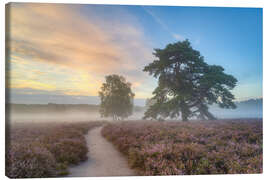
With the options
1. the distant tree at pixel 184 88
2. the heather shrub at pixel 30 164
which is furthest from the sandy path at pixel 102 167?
the distant tree at pixel 184 88

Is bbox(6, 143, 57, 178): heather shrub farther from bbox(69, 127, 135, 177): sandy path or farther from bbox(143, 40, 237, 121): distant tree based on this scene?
bbox(143, 40, 237, 121): distant tree

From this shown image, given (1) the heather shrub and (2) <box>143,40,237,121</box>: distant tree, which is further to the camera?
(2) <box>143,40,237,121</box>: distant tree

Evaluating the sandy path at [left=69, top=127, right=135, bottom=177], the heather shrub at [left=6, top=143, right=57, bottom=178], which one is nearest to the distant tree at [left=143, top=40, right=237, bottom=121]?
the sandy path at [left=69, top=127, right=135, bottom=177]

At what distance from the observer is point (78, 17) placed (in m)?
5.35

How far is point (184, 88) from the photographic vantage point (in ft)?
24.7

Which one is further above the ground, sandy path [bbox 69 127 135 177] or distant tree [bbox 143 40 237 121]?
distant tree [bbox 143 40 237 121]

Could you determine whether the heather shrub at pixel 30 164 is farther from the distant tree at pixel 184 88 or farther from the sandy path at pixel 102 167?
the distant tree at pixel 184 88

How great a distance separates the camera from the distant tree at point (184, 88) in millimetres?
7137

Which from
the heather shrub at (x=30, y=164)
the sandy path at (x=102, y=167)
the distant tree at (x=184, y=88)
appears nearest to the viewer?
the heather shrub at (x=30, y=164)

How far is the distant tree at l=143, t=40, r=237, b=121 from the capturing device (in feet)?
23.4

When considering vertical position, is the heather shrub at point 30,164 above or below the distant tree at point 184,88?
below
